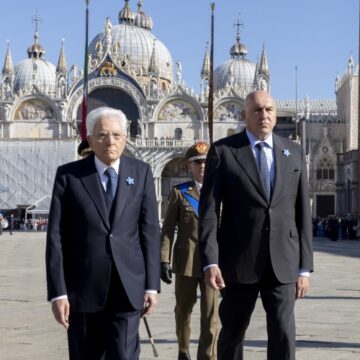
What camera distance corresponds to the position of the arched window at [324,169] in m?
59.4

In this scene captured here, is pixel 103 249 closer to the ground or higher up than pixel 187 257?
higher up

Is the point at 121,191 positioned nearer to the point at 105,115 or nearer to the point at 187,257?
the point at 105,115

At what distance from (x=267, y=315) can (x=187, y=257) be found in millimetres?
1845

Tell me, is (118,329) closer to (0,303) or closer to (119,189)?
(119,189)

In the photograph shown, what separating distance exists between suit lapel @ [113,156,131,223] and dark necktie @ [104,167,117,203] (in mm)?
32

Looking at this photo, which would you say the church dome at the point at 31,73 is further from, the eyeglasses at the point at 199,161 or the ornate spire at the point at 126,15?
the eyeglasses at the point at 199,161

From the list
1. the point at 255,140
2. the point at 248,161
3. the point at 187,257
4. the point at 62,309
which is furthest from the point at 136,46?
the point at 62,309

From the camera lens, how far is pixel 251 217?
5.07 meters

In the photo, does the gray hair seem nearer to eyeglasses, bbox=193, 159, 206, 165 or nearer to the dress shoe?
eyeglasses, bbox=193, 159, 206, 165

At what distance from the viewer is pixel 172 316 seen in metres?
9.82

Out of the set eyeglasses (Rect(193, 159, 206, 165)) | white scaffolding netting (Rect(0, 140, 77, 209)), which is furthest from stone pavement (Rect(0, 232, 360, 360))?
white scaffolding netting (Rect(0, 140, 77, 209))

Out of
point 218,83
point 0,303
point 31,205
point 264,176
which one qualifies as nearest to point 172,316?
point 0,303

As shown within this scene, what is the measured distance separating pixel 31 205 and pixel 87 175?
164 feet

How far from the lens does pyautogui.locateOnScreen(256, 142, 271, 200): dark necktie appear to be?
5.14 m
